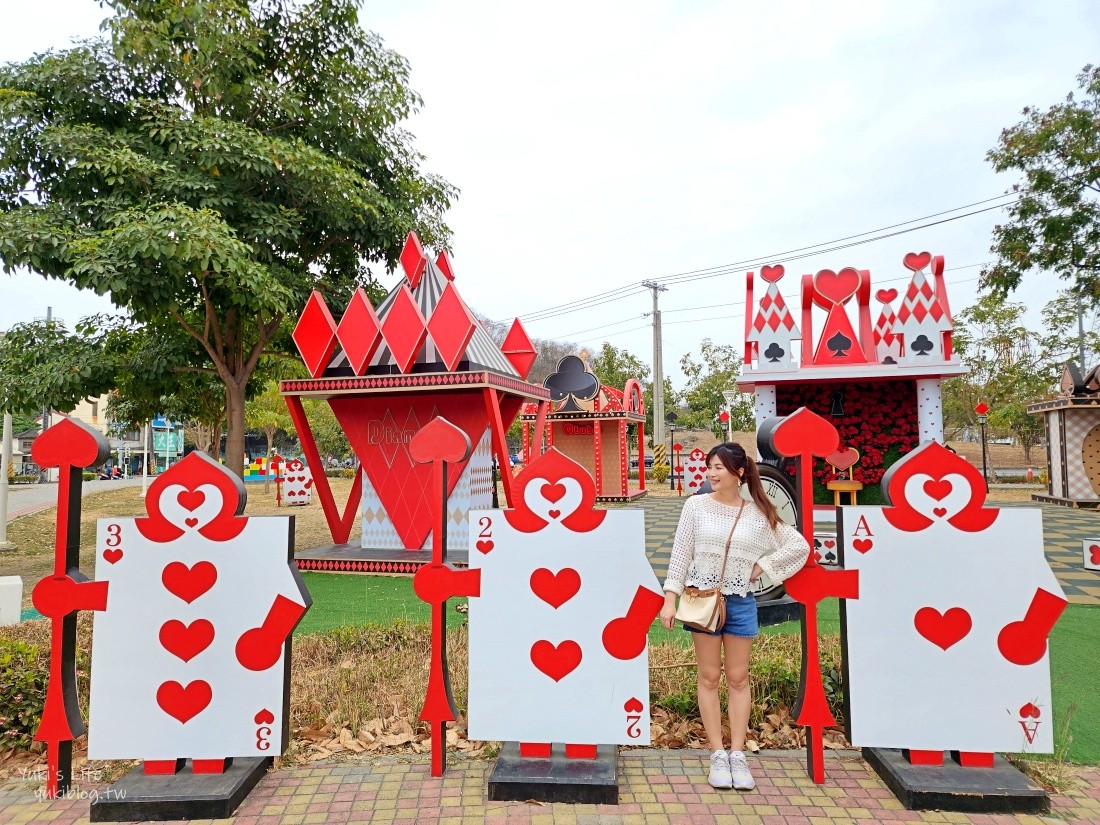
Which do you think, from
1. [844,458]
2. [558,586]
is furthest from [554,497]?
[844,458]

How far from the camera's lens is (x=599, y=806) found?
2783mm

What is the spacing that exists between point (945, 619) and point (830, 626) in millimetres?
2744

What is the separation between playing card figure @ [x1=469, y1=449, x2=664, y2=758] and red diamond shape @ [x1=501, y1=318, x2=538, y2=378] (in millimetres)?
6365

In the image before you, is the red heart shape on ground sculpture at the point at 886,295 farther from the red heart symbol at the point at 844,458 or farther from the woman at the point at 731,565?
the woman at the point at 731,565

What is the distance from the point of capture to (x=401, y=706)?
3686 millimetres

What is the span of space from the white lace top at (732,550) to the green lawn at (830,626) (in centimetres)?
164

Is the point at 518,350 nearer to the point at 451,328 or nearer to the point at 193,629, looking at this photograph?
the point at 451,328

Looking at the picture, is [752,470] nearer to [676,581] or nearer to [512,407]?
[676,581]

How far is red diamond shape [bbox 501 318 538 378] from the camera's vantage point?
9385mm

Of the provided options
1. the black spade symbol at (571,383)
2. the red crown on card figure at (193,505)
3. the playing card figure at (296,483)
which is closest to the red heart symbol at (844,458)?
the red crown on card figure at (193,505)

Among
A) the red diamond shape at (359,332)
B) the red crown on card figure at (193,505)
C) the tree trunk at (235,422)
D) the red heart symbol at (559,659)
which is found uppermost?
the red diamond shape at (359,332)

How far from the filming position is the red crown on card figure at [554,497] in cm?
303

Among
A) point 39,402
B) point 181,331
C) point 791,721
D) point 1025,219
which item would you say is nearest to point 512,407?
point 181,331

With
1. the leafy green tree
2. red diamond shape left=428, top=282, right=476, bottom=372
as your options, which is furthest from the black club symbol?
the leafy green tree
